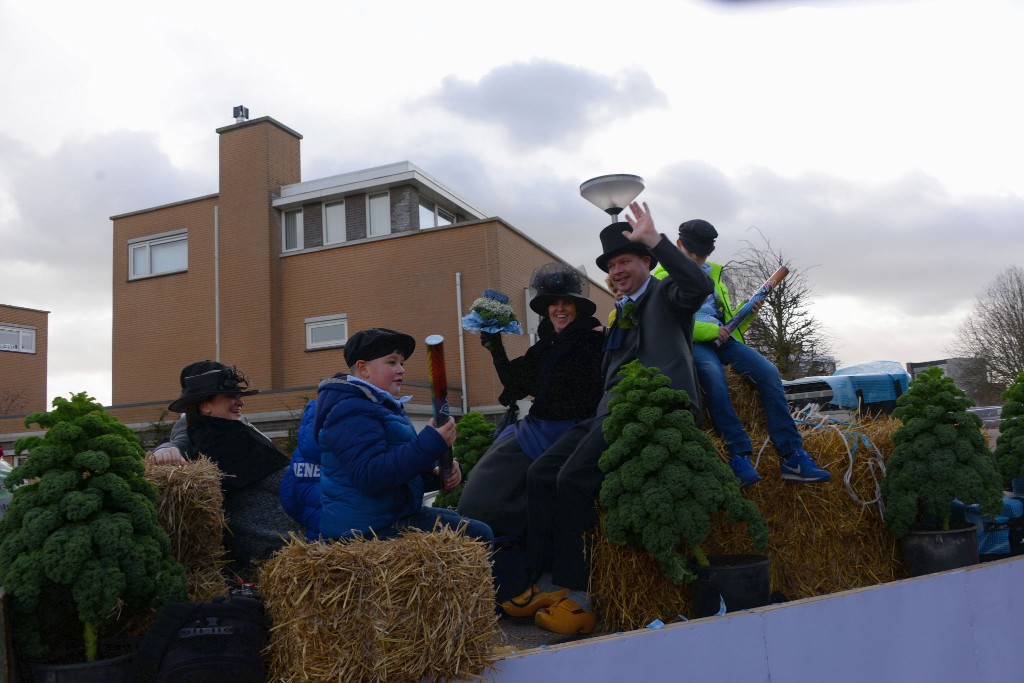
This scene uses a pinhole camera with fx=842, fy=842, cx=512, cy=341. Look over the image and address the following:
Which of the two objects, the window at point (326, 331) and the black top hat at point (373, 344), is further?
the window at point (326, 331)

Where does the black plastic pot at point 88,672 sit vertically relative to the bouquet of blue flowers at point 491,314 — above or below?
below

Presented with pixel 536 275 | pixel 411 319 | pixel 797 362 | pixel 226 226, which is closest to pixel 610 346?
pixel 536 275

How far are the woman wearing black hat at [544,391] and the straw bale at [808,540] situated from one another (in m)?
0.67

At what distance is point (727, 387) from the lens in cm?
399

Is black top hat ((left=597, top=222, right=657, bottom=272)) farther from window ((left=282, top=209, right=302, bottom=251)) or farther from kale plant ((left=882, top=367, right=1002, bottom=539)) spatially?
window ((left=282, top=209, right=302, bottom=251))

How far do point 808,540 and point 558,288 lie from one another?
172cm

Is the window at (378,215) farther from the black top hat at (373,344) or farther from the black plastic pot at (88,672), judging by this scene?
the black plastic pot at (88,672)

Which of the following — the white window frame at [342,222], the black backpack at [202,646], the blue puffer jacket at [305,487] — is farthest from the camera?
the white window frame at [342,222]

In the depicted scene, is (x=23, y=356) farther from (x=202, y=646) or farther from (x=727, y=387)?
(x=202, y=646)

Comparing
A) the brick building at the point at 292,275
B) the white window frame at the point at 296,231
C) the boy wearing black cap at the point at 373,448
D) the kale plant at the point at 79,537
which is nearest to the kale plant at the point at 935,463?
the boy wearing black cap at the point at 373,448

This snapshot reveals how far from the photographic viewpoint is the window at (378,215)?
22172 millimetres

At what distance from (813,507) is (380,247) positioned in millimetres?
18583

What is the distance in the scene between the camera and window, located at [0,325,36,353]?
3631 centimetres

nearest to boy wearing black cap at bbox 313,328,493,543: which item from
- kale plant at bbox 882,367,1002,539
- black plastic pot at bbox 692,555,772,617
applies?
black plastic pot at bbox 692,555,772,617
